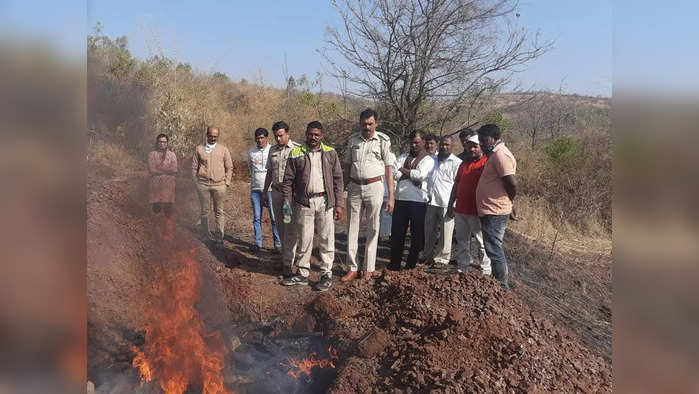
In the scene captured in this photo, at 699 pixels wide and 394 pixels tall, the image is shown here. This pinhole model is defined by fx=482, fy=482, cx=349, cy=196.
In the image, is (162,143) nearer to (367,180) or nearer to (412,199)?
(367,180)

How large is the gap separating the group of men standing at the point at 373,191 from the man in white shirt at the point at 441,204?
0.01m

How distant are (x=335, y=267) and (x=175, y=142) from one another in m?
2.72

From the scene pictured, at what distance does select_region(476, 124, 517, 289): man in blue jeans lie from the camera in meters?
4.84

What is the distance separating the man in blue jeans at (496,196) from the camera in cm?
484

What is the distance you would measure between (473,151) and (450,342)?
234 centimetres

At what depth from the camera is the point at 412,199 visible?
596cm

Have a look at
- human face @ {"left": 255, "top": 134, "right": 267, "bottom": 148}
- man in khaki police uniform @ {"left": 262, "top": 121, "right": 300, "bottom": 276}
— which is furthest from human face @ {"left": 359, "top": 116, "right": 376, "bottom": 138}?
human face @ {"left": 255, "top": 134, "right": 267, "bottom": 148}

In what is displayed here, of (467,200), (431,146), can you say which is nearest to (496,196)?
(467,200)

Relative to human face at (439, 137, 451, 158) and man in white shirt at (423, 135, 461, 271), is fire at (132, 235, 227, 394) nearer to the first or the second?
man in white shirt at (423, 135, 461, 271)

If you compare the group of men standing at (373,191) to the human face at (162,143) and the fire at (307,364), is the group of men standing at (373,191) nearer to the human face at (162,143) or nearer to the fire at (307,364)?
the human face at (162,143)

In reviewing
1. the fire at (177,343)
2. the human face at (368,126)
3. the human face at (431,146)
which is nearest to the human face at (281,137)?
the human face at (368,126)

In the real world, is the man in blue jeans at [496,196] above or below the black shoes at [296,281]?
above

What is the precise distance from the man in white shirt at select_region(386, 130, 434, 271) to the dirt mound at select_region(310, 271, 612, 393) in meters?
1.05

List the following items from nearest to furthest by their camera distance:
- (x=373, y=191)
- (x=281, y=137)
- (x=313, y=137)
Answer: (x=313, y=137) → (x=373, y=191) → (x=281, y=137)
